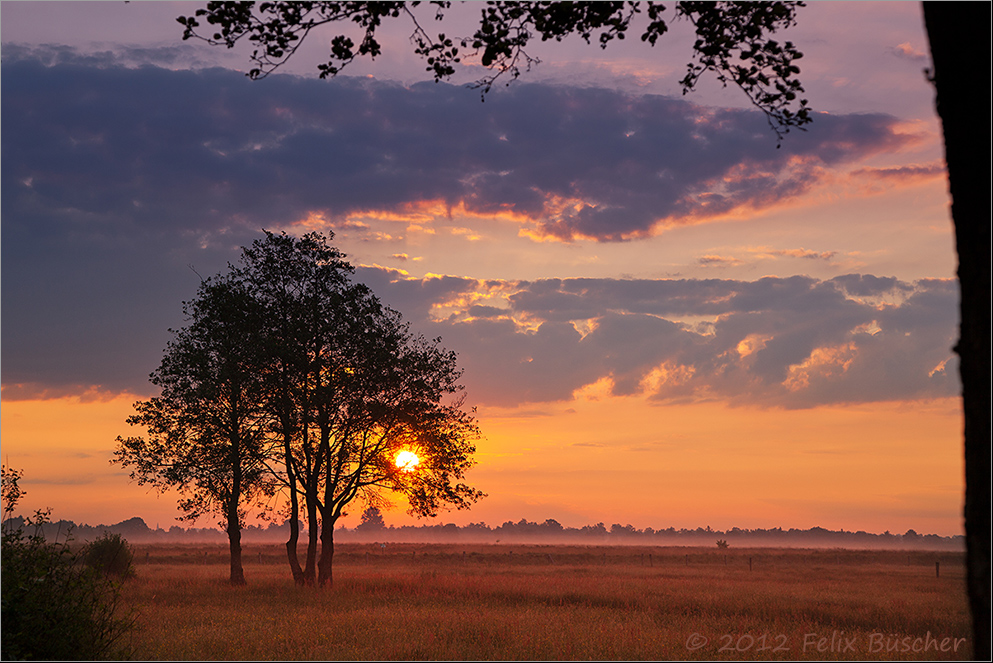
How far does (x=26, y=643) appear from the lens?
13.5 meters

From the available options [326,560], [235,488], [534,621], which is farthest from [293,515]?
[534,621]

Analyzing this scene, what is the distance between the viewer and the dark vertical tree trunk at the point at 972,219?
6824 mm

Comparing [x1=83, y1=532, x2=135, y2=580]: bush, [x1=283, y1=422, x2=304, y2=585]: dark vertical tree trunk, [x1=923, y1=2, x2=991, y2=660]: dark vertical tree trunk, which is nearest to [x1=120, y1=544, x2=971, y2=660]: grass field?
[x1=283, y1=422, x2=304, y2=585]: dark vertical tree trunk

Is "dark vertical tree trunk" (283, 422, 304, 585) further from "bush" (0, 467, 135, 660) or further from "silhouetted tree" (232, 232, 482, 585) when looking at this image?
"bush" (0, 467, 135, 660)

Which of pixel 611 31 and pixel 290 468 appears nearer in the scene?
pixel 611 31

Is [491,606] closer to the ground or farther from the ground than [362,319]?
closer to the ground

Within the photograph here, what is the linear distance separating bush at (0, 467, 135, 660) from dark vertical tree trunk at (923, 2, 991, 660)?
1397cm

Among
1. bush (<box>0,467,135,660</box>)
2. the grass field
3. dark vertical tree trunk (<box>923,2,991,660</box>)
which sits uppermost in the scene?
dark vertical tree trunk (<box>923,2,991,660</box>)

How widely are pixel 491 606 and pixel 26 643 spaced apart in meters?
18.1

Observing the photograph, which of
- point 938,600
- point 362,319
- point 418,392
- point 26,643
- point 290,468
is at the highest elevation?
point 362,319

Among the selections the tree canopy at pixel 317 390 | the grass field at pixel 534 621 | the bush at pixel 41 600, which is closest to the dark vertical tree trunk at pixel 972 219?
the grass field at pixel 534 621

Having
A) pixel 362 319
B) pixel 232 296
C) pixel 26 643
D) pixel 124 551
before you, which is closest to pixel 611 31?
pixel 26 643

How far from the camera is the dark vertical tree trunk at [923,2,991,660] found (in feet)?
22.4

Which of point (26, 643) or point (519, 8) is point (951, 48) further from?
point (26, 643)
